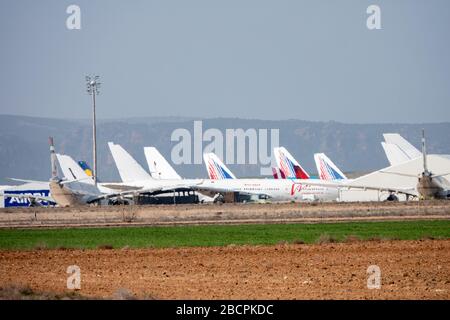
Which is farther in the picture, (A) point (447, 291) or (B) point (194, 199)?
(B) point (194, 199)

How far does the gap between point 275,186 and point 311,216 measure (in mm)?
37166

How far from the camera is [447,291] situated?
24766mm

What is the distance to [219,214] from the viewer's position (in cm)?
6638

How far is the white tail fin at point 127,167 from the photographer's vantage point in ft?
384

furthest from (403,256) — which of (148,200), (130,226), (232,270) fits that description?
(148,200)

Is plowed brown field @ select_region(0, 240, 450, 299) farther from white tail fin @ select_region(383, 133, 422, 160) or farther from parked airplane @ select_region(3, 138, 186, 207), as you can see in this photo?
white tail fin @ select_region(383, 133, 422, 160)

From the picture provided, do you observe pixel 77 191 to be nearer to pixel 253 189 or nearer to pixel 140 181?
pixel 253 189

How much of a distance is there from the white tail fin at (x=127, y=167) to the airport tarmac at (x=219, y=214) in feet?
140

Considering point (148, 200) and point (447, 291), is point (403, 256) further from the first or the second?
point (148, 200)

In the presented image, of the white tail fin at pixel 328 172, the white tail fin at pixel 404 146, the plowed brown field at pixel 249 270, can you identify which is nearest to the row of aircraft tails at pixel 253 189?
the white tail fin at pixel 404 146

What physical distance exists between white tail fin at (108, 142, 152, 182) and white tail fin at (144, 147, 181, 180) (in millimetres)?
3770
